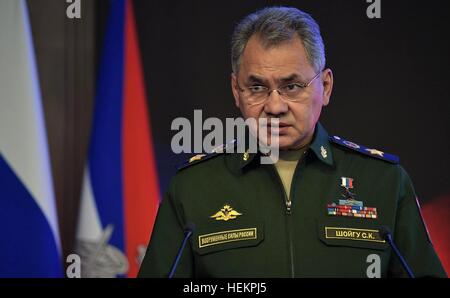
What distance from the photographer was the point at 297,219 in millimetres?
1811

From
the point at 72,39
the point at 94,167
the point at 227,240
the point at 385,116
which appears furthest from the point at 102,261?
the point at 385,116

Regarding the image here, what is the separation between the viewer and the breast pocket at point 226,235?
5.86 ft

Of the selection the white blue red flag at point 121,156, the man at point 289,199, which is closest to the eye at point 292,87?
the man at point 289,199

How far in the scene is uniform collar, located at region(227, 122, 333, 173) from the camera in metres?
1.91

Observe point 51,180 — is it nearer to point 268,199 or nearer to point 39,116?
point 39,116

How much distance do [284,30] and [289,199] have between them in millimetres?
470

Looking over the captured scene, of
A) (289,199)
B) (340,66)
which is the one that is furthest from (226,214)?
(340,66)

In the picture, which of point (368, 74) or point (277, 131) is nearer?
point (277, 131)

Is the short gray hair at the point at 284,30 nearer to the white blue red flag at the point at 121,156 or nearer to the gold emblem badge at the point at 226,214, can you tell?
the gold emblem badge at the point at 226,214

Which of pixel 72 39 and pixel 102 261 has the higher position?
pixel 72 39

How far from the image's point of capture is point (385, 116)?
286 cm

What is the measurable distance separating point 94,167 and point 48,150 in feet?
0.68

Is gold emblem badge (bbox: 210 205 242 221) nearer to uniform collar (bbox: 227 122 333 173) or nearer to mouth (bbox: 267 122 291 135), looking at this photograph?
uniform collar (bbox: 227 122 333 173)
